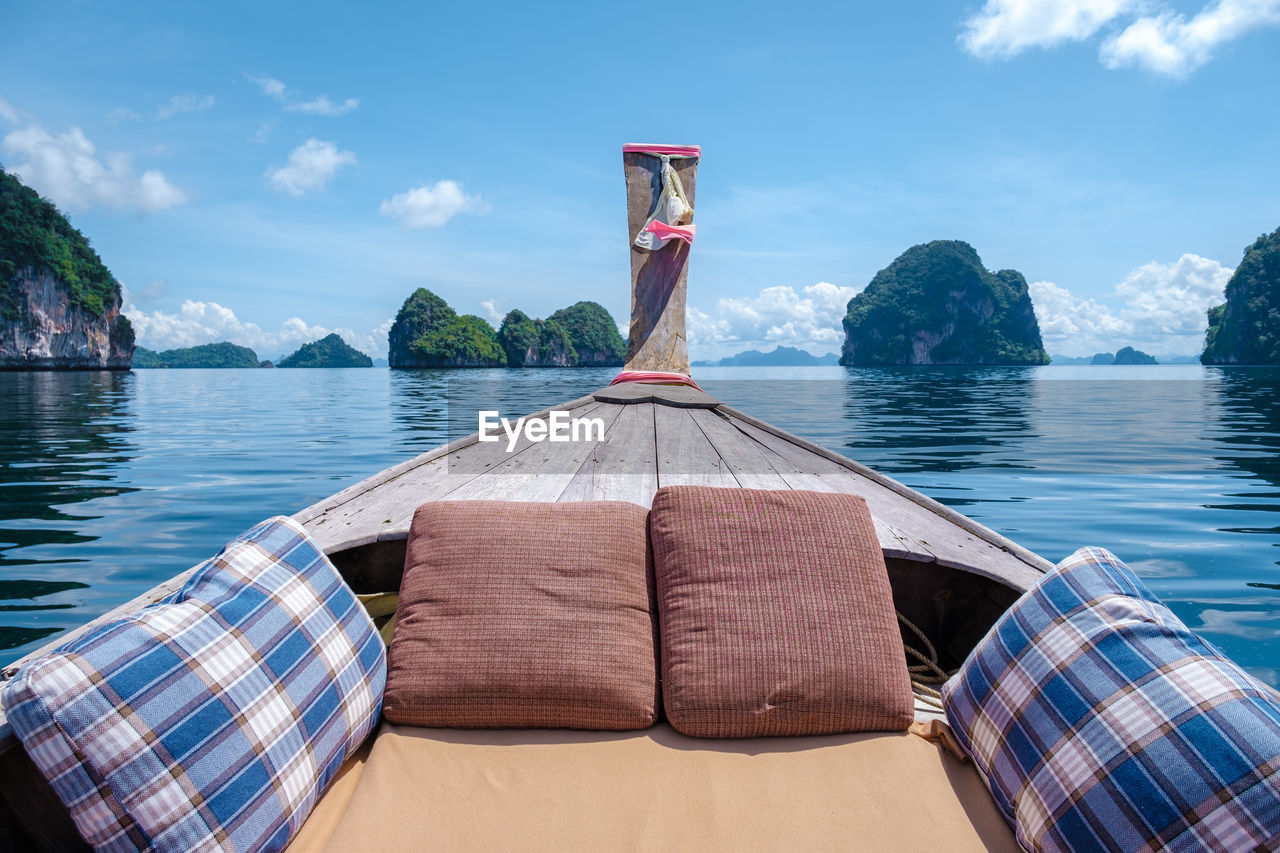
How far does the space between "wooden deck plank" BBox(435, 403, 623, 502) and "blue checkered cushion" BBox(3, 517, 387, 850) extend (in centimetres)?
74

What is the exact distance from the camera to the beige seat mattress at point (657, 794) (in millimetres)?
1025

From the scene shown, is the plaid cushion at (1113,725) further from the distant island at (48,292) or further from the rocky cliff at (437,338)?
the rocky cliff at (437,338)

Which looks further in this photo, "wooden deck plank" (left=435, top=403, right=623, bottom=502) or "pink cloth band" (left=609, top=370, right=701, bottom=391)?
"pink cloth band" (left=609, top=370, right=701, bottom=391)

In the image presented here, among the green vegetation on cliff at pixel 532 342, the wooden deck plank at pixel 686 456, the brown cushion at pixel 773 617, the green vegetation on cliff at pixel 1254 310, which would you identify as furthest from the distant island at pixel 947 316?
the brown cushion at pixel 773 617

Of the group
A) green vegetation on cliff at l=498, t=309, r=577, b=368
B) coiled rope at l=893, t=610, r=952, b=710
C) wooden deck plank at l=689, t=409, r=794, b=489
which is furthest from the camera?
green vegetation on cliff at l=498, t=309, r=577, b=368

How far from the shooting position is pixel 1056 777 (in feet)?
3.26

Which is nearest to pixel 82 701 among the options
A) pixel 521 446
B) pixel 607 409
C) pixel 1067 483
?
pixel 521 446

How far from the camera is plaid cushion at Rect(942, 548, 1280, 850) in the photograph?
833mm

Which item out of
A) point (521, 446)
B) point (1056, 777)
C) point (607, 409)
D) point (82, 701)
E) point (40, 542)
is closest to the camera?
point (82, 701)

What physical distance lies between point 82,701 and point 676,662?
0.95 m

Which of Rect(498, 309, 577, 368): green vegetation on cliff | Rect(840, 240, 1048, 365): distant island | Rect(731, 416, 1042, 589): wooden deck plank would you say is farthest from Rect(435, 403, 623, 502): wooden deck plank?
Rect(840, 240, 1048, 365): distant island

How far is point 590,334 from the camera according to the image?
9294 centimetres

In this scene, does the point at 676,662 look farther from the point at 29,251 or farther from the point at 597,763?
the point at 29,251

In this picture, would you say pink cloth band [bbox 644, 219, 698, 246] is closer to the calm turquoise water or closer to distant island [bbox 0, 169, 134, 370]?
the calm turquoise water
